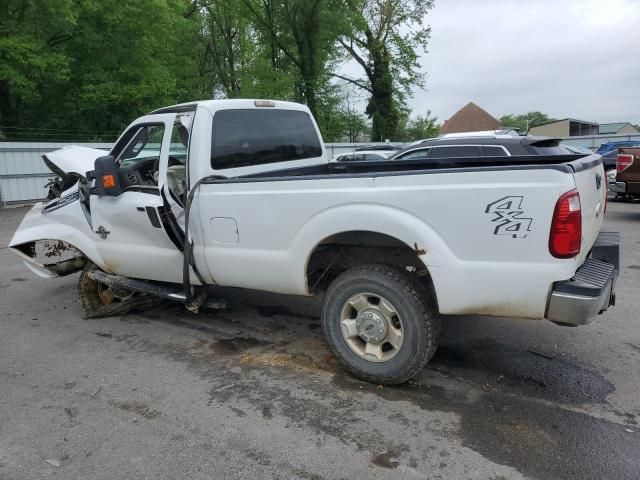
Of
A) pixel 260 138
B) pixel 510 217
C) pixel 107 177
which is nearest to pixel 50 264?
pixel 107 177

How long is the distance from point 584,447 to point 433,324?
3.58 ft

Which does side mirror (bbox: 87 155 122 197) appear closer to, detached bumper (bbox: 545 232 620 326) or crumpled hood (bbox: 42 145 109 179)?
crumpled hood (bbox: 42 145 109 179)

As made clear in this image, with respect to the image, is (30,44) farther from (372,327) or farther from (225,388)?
(372,327)

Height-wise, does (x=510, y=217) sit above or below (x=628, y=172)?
above

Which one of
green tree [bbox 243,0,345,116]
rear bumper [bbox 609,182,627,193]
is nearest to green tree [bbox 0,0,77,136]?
green tree [bbox 243,0,345,116]

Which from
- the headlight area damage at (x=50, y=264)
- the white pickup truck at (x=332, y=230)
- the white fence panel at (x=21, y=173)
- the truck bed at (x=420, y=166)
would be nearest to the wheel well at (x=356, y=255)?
the white pickup truck at (x=332, y=230)

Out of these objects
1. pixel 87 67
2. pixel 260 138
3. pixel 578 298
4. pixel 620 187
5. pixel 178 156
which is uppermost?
pixel 87 67

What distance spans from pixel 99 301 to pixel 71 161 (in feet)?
5.03

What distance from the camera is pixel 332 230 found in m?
3.46

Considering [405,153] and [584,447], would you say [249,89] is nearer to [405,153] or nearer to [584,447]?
[405,153]

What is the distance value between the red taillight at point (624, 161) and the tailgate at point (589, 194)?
26.7 ft

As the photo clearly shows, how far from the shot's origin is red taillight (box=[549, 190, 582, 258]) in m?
2.77

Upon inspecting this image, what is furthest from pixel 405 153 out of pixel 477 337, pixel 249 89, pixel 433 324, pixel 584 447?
pixel 249 89

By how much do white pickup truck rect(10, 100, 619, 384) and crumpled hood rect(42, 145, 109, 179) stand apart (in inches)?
0.8
